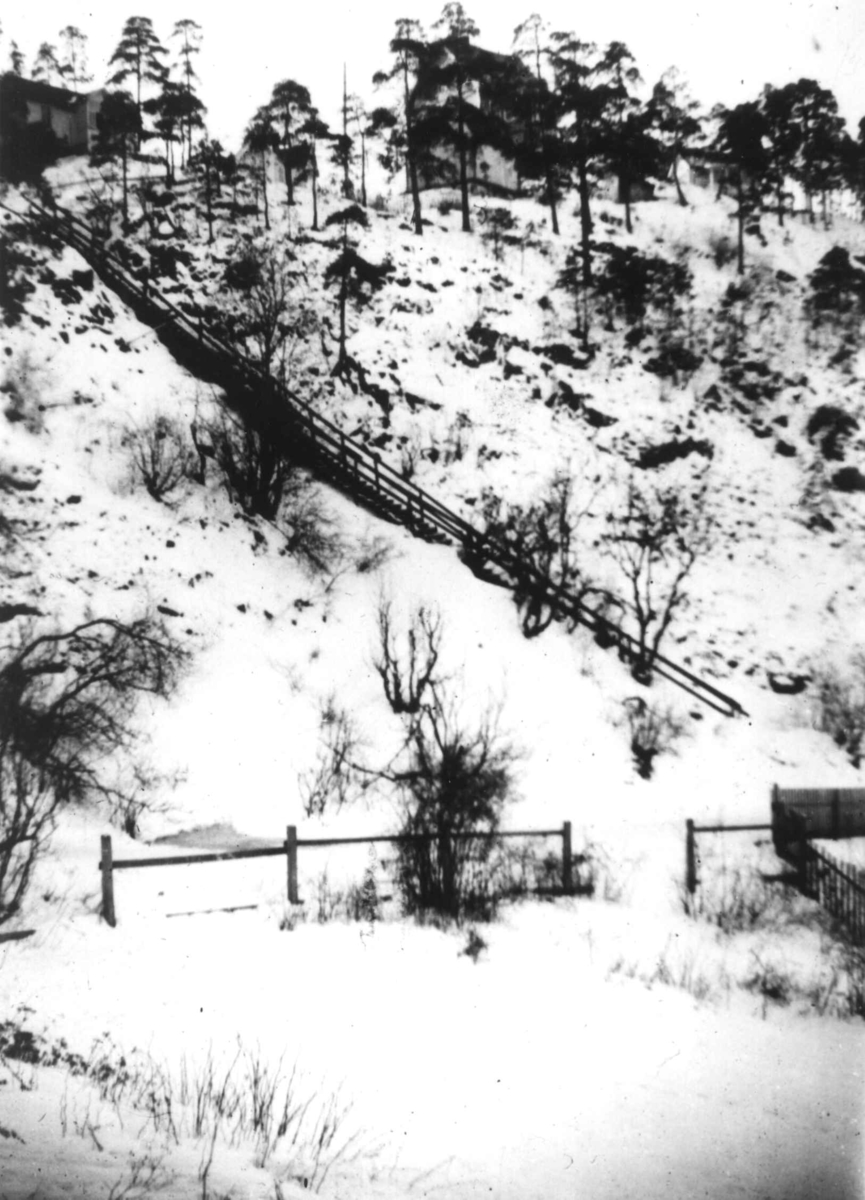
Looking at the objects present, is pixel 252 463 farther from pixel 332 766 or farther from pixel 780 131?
pixel 780 131

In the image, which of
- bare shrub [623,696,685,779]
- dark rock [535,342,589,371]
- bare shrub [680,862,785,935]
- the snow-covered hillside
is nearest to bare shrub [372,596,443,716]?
the snow-covered hillside

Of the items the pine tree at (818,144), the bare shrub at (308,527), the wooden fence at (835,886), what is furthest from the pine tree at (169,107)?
the wooden fence at (835,886)

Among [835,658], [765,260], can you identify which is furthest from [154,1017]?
[765,260]

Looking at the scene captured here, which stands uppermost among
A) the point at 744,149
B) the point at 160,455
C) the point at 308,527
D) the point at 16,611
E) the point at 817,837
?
the point at 744,149

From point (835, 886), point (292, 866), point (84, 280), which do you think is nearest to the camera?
point (292, 866)

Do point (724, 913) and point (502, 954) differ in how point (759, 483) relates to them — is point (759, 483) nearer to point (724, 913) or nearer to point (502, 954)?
point (724, 913)

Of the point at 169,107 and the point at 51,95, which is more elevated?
the point at 51,95

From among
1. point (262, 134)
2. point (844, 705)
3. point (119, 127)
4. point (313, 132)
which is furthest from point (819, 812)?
point (313, 132)

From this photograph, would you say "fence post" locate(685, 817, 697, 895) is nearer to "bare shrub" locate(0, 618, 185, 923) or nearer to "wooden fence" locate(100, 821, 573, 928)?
"wooden fence" locate(100, 821, 573, 928)
